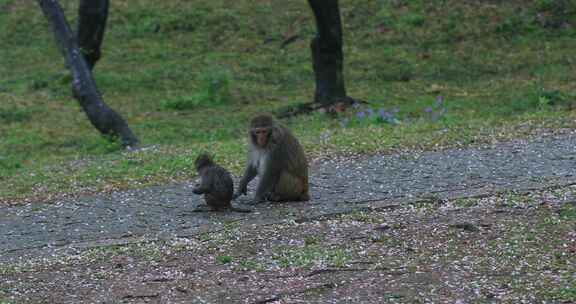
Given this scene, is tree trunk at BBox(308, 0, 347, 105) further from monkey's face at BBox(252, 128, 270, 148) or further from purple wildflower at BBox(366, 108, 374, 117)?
monkey's face at BBox(252, 128, 270, 148)

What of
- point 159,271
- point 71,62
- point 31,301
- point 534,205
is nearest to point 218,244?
point 159,271

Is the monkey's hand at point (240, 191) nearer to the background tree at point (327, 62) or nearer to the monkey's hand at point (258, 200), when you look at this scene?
the monkey's hand at point (258, 200)

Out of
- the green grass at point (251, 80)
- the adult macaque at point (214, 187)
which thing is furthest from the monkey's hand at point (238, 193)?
the green grass at point (251, 80)

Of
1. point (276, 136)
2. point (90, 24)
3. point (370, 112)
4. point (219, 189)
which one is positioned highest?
point (90, 24)

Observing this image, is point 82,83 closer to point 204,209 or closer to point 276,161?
point 204,209

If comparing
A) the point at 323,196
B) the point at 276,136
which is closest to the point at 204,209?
the point at 276,136

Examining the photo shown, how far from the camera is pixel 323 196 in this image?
986 cm

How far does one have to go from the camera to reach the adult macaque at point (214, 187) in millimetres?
9055

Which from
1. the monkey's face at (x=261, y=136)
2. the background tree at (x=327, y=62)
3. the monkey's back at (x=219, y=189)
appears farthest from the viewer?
the background tree at (x=327, y=62)

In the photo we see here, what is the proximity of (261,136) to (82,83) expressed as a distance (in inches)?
252

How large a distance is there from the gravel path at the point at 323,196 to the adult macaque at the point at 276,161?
0.14m

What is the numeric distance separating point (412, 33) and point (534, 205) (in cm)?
1386

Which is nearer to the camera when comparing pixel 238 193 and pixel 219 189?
pixel 219 189

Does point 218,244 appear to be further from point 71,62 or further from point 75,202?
point 71,62
